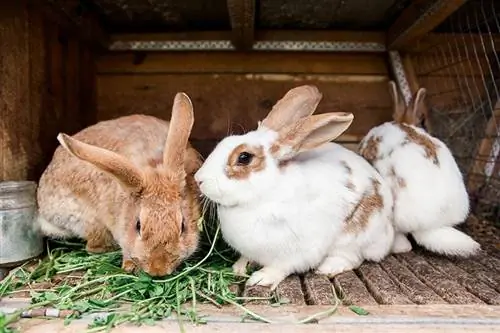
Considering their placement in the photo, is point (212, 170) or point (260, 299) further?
point (212, 170)

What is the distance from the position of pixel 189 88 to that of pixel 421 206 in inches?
72.2

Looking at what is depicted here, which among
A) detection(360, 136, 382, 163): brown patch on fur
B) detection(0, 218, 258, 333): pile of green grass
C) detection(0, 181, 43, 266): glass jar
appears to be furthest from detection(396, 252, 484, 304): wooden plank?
detection(0, 181, 43, 266): glass jar

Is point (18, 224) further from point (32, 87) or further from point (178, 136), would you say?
point (178, 136)

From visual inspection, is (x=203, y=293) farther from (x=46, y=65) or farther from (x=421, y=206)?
(x=46, y=65)

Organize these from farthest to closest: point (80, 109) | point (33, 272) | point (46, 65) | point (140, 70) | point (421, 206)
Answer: point (140, 70), point (80, 109), point (46, 65), point (421, 206), point (33, 272)

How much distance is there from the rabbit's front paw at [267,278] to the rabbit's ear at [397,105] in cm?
157

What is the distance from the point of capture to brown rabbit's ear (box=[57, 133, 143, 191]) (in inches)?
84.7

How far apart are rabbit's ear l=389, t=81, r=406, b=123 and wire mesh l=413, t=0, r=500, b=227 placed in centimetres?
33

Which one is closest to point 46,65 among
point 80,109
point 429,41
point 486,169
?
point 80,109

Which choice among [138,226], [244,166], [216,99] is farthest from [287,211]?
[216,99]

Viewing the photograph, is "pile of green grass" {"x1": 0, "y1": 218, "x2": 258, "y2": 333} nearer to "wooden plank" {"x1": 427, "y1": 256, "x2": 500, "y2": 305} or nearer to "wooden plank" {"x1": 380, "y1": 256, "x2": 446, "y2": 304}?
"wooden plank" {"x1": 380, "y1": 256, "x2": 446, "y2": 304}

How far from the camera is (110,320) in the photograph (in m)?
1.83

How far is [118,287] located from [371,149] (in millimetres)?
1514

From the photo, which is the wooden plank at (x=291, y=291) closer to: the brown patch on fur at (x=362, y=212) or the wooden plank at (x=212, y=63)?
the brown patch on fur at (x=362, y=212)
